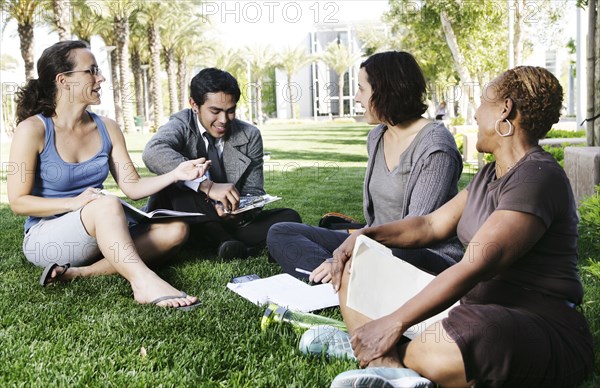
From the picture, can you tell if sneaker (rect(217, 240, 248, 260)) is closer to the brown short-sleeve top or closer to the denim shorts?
the denim shorts

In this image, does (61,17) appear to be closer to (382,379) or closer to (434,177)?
(434,177)

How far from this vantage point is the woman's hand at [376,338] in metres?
2.03

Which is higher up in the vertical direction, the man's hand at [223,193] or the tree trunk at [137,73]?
the tree trunk at [137,73]

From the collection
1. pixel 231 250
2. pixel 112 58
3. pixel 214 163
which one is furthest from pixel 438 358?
pixel 112 58

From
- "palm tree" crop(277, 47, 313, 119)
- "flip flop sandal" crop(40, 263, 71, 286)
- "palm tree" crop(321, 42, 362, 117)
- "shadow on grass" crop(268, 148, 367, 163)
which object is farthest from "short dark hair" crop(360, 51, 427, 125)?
"palm tree" crop(321, 42, 362, 117)

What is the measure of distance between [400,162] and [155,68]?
28.4 meters

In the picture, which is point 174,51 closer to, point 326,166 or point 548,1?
point 548,1

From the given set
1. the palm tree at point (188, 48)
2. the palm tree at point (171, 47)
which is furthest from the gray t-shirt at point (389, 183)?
the palm tree at point (188, 48)

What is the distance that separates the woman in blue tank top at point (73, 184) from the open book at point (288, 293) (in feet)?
1.45

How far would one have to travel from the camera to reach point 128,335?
111 inches

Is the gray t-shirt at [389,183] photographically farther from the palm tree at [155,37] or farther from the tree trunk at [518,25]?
the palm tree at [155,37]

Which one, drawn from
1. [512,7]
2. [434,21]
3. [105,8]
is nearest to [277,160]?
→ [512,7]

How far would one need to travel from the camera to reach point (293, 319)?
2879 mm

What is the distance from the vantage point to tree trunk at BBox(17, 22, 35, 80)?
22.5 m
